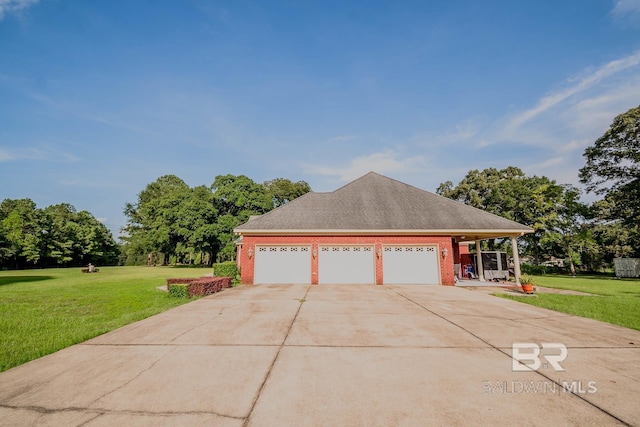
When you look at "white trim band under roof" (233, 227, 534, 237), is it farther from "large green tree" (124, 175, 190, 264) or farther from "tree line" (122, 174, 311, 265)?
"large green tree" (124, 175, 190, 264)

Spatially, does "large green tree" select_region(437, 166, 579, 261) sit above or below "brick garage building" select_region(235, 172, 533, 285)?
above

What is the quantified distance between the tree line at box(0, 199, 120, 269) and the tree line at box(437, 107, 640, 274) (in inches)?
2399

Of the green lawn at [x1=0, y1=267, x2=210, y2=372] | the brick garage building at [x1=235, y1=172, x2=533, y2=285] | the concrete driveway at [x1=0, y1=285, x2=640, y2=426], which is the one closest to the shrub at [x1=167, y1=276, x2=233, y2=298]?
the green lawn at [x1=0, y1=267, x2=210, y2=372]

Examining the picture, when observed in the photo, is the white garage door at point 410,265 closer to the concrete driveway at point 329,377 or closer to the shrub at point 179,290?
the concrete driveway at point 329,377

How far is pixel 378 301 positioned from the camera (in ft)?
32.3

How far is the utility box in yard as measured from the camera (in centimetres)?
2364

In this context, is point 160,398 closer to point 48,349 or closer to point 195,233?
point 48,349

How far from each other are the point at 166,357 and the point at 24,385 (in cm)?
165

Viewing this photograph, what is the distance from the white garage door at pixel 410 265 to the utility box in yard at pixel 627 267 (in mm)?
22064

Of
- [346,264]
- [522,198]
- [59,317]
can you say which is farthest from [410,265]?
[522,198]

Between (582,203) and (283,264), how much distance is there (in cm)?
3279

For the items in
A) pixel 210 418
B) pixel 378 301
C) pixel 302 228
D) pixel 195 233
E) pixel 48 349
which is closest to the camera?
pixel 210 418

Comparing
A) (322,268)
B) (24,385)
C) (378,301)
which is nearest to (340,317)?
(378,301)

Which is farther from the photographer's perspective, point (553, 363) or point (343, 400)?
point (553, 363)
